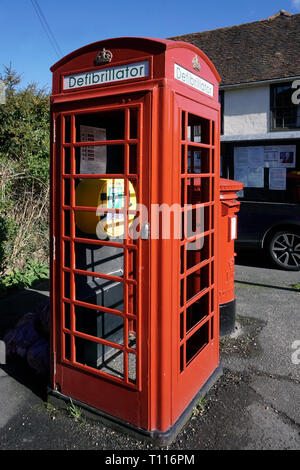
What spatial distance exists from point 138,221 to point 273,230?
5858 mm

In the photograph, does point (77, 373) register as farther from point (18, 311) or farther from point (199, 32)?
point (199, 32)

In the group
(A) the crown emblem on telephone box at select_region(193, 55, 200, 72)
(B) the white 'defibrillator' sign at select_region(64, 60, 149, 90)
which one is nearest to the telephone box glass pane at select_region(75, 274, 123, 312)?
(B) the white 'defibrillator' sign at select_region(64, 60, 149, 90)

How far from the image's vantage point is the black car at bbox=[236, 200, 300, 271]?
7.67m

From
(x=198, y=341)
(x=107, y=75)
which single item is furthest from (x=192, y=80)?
(x=198, y=341)

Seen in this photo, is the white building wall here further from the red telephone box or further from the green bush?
the red telephone box

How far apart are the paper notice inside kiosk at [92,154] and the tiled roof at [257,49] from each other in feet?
37.0

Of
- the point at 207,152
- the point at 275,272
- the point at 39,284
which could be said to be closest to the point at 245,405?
the point at 207,152

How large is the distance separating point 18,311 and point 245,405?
3.12 m

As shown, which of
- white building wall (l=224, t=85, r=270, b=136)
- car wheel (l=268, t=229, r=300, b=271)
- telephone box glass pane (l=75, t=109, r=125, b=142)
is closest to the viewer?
telephone box glass pane (l=75, t=109, r=125, b=142)

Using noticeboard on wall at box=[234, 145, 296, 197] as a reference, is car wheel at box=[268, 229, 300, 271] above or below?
below

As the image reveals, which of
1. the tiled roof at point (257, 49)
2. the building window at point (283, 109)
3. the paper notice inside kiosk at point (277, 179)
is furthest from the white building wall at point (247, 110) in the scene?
the paper notice inside kiosk at point (277, 179)

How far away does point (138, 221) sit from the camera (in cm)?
262

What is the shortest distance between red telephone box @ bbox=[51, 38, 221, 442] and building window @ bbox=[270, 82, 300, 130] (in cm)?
1122

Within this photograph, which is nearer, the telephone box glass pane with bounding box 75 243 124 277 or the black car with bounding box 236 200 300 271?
the telephone box glass pane with bounding box 75 243 124 277
